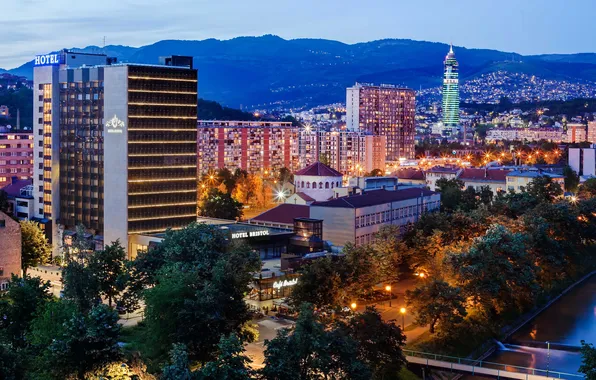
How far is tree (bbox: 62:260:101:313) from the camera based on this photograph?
103 feet

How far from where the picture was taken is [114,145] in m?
47.4

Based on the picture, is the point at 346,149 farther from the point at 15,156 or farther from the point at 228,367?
the point at 228,367

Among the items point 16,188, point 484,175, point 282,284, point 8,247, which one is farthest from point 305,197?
point 484,175

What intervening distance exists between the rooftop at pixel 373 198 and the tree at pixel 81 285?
19.4 metres

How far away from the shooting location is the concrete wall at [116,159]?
46750mm

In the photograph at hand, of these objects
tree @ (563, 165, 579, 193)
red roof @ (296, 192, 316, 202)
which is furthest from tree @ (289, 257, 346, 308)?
tree @ (563, 165, 579, 193)

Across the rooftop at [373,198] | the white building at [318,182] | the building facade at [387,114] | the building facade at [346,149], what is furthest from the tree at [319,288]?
the building facade at [387,114]

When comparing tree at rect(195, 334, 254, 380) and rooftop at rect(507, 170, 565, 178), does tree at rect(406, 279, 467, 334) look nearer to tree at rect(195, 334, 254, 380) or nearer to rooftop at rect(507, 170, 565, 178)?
tree at rect(195, 334, 254, 380)

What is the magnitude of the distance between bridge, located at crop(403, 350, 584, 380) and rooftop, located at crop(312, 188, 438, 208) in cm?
1975

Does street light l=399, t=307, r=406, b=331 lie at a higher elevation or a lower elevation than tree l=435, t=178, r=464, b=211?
lower

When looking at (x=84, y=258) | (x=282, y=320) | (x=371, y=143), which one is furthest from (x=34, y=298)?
(x=371, y=143)

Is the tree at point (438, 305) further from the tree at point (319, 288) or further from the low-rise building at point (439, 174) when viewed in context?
the low-rise building at point (439, 174)

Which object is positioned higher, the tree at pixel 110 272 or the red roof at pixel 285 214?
the red roof at pixel 285 214

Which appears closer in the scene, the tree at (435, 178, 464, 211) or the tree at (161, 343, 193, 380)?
the tree at (161, 343, 193, 380)
